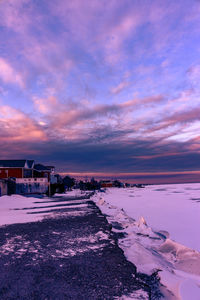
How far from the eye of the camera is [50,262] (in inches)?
195

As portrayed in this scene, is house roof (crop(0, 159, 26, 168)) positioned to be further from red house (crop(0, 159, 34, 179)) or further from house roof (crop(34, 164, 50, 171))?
house roof (crop(34, 164, 50, 171))

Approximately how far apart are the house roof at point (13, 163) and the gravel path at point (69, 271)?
47.4 m

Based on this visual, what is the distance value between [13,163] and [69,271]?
2044 inches

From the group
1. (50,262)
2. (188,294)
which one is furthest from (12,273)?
(188,294)

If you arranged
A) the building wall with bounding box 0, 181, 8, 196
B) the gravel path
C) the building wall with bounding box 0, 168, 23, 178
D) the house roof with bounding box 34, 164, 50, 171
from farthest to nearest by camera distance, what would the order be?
1. the house roof with bounding box 34, 164, 50, 171
2. the building wall with bounding box 0, 168, 23, 178
3. the building wall with bounding box 0, 181, 8, 196
4. the gravel path

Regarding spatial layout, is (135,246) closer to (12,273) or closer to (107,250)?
(107,250)

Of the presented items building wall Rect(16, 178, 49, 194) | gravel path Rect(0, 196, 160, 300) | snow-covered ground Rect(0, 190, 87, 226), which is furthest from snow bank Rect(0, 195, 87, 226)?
building wall Rect(16, 178, 49, 194)

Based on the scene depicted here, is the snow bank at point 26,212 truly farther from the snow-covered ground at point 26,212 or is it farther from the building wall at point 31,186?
the building wall at point 31,186

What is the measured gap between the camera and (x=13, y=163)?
5250 centimetres

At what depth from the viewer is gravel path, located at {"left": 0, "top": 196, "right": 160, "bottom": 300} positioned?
11.3ft

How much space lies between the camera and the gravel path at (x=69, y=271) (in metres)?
3.46

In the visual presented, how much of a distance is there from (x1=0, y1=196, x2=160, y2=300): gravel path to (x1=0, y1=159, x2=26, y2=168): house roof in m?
47.4

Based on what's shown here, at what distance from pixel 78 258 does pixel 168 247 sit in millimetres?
2230

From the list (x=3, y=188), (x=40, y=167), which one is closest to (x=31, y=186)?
(x=3, y=188)
